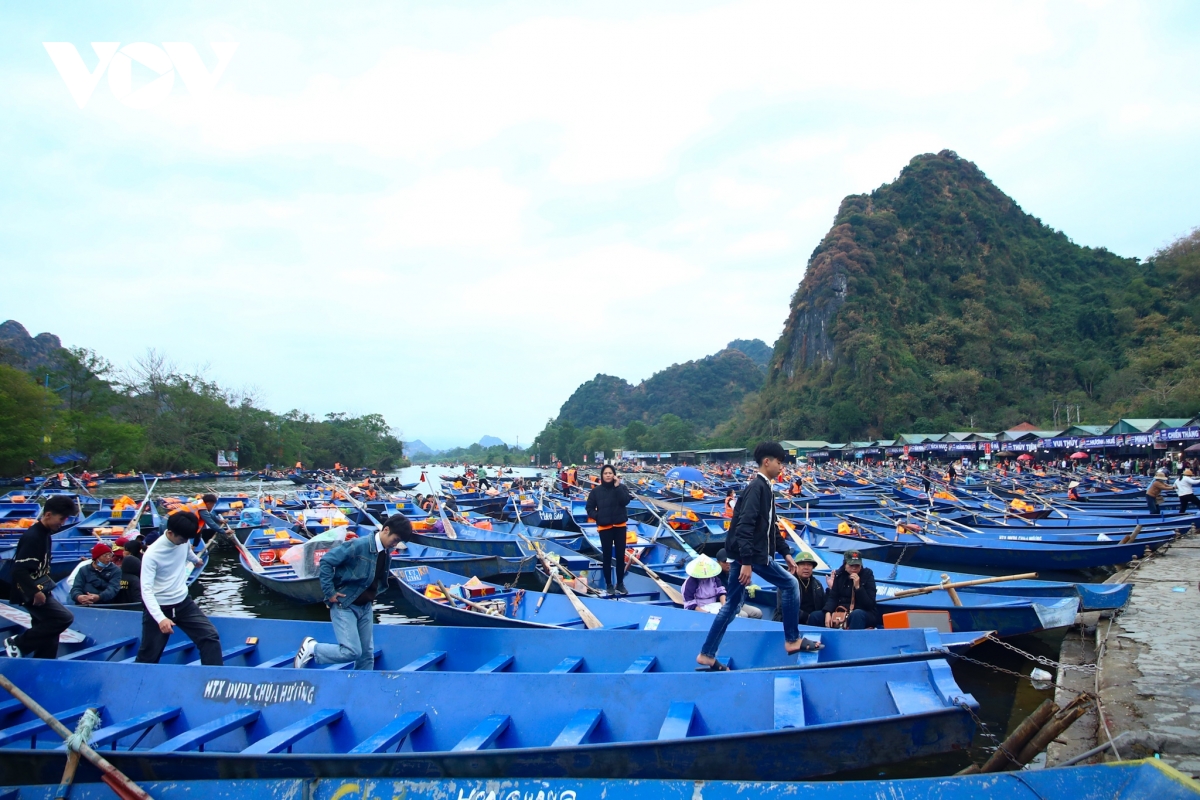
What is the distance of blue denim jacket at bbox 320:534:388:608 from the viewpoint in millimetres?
5250

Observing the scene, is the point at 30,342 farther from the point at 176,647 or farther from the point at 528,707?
the point at 528,707

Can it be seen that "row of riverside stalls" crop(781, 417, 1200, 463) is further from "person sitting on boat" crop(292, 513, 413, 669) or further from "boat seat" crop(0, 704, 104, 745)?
"boat seat" crop(0, 704, 104, 745)

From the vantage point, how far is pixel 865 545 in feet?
44.8

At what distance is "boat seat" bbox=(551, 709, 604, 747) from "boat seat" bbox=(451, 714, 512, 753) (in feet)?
1.43

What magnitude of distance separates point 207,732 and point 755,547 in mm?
4048

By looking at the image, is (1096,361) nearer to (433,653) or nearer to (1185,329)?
(1185,329)

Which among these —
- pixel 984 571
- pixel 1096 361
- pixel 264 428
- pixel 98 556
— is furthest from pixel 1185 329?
pixel 264 428

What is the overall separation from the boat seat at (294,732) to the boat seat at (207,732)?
28 cm

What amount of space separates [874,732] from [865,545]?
1029cm

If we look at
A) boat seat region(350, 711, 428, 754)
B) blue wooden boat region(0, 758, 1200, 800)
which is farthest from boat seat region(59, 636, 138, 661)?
boat seat region(350, 711, 428, 754)

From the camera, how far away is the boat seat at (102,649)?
654 cm

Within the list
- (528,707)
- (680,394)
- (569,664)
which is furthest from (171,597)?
(680,394)

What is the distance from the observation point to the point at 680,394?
15050cm

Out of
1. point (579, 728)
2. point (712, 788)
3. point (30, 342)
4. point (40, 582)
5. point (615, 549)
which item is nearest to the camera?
point (712, 788)
